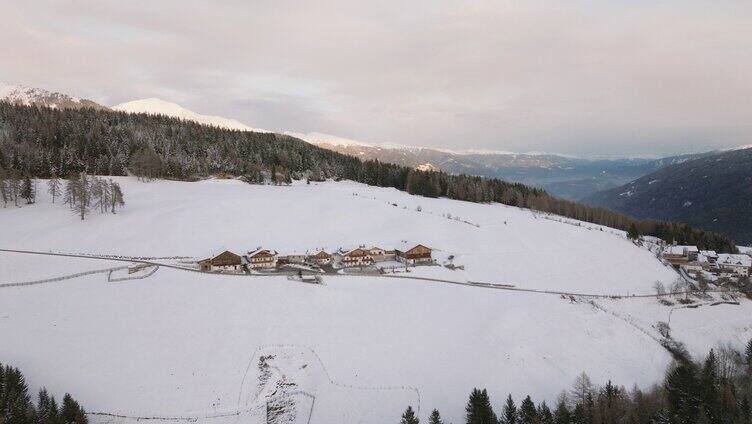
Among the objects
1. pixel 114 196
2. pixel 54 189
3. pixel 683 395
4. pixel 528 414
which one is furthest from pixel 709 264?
pixel 54 189

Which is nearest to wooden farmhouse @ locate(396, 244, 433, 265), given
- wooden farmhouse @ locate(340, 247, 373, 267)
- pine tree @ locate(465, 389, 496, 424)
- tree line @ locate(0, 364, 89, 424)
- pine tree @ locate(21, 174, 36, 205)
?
wooden farmhouse @ locate(340, 247, 373, 267)

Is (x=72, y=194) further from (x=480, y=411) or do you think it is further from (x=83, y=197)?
(x=480, y=411)

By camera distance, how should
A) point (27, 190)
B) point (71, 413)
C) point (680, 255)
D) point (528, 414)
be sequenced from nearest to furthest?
point (71, 413)
point (528, 414)
point (27, 190)
point (680, 255)

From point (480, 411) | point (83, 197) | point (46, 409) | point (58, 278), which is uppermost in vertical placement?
point (83, 197)

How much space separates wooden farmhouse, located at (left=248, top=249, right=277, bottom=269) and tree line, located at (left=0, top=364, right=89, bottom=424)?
90.1 feet

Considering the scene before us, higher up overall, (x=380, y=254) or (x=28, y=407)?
(x=380, y=254)

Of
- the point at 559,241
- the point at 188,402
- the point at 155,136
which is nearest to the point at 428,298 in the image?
the point at 188,402

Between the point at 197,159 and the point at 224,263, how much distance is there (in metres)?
68.3

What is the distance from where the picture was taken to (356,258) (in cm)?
5906

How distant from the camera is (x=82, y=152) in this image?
320 feet

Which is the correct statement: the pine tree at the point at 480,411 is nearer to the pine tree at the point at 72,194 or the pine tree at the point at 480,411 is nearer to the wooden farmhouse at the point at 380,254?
the wooden farmhouse at the point at 380,254

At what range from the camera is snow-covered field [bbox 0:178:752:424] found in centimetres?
3119

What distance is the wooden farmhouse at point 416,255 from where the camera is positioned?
61.1 metres

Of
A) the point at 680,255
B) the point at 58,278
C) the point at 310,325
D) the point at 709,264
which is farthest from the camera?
the point at 680,255
